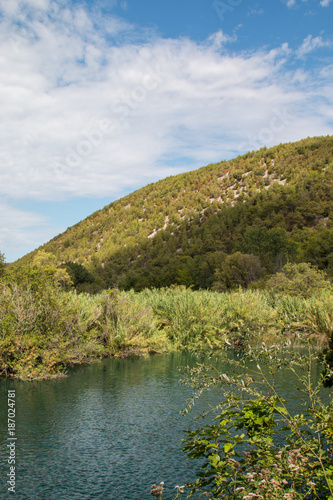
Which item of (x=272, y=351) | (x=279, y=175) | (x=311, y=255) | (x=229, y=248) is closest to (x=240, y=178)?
(x=279, y=175)

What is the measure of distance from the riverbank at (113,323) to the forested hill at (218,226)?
61.6ft

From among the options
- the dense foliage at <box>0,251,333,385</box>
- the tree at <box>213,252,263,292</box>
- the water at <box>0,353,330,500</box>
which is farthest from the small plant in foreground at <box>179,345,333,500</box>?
the tree at <box>213,252,263,292</box>

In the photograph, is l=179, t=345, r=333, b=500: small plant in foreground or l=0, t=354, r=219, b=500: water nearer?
l=179, t=345, r=333, b=500: small plant in foreground

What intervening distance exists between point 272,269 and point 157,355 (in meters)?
30.5

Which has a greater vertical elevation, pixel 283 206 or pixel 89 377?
pixel 283 206

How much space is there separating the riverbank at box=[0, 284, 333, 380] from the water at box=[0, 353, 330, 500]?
1.05 m

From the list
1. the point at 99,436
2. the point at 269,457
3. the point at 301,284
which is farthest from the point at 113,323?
the point at 301,284

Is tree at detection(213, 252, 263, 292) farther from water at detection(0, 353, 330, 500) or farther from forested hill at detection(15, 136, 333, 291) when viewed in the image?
water at detection(0, 353, 330, 500)

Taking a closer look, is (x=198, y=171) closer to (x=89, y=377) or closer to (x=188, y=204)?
(x=188, y=204)

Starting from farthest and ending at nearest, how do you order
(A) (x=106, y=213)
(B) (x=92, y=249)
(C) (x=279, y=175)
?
(A) (x=106, y=213) < (B) (x=92, y=249) < (C) (x=279, y=175)

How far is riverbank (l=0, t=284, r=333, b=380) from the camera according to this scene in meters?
12.4

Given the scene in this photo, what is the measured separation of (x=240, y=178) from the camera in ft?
293

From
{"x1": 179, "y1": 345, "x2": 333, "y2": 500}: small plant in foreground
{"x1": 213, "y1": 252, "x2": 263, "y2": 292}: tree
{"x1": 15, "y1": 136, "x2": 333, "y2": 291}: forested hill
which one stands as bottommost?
{"x1": 179, "y1": 345, "x2": 333, "y2": 500}: small plant in foreground

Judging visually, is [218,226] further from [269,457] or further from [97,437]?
[269,457]
